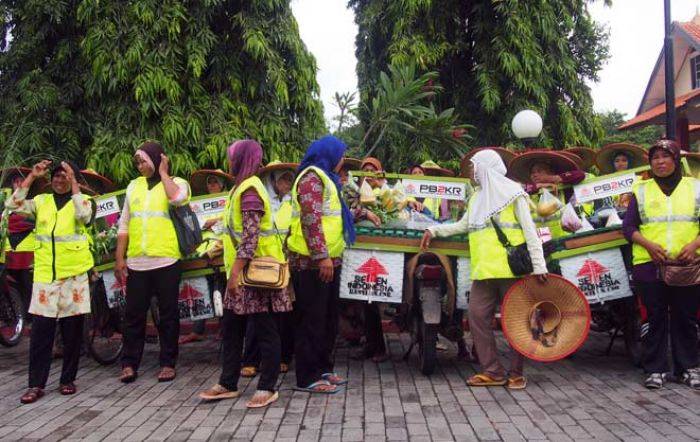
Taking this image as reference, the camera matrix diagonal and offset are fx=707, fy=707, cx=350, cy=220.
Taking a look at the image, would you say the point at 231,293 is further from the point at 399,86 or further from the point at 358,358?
the point at 399,86

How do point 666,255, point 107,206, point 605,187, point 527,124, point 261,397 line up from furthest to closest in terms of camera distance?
point 527,124 < point 107,206 < point 605,187 < point 666,255 < point 261,397

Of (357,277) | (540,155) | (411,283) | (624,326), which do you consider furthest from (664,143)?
(357,277)

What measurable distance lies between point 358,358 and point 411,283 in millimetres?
1260

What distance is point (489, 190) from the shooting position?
5816 mm

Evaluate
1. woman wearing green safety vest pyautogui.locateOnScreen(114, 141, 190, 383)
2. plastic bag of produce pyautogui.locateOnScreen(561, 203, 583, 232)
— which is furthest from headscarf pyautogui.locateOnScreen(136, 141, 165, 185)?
plastic bag of produce pyautogui.locateOnScreen(561, 203, 583, 232)

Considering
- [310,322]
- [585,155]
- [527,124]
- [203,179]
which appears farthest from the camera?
[527,124]

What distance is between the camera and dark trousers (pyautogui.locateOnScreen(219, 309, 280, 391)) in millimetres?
5336

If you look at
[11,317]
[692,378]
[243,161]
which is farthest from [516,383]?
[11,317]

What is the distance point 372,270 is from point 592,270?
1937mm

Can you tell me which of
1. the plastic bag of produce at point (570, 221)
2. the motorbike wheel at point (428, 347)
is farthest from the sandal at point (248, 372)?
the plastic bag of produce at point (570, 221)

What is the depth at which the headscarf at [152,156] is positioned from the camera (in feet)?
20.5

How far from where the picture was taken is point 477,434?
4488mm

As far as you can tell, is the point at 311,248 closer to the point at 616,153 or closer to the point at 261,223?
the point at 261,223

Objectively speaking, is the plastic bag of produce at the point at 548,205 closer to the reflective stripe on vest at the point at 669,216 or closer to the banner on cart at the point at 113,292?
the reflective stripe on vest at the point at 669,216
